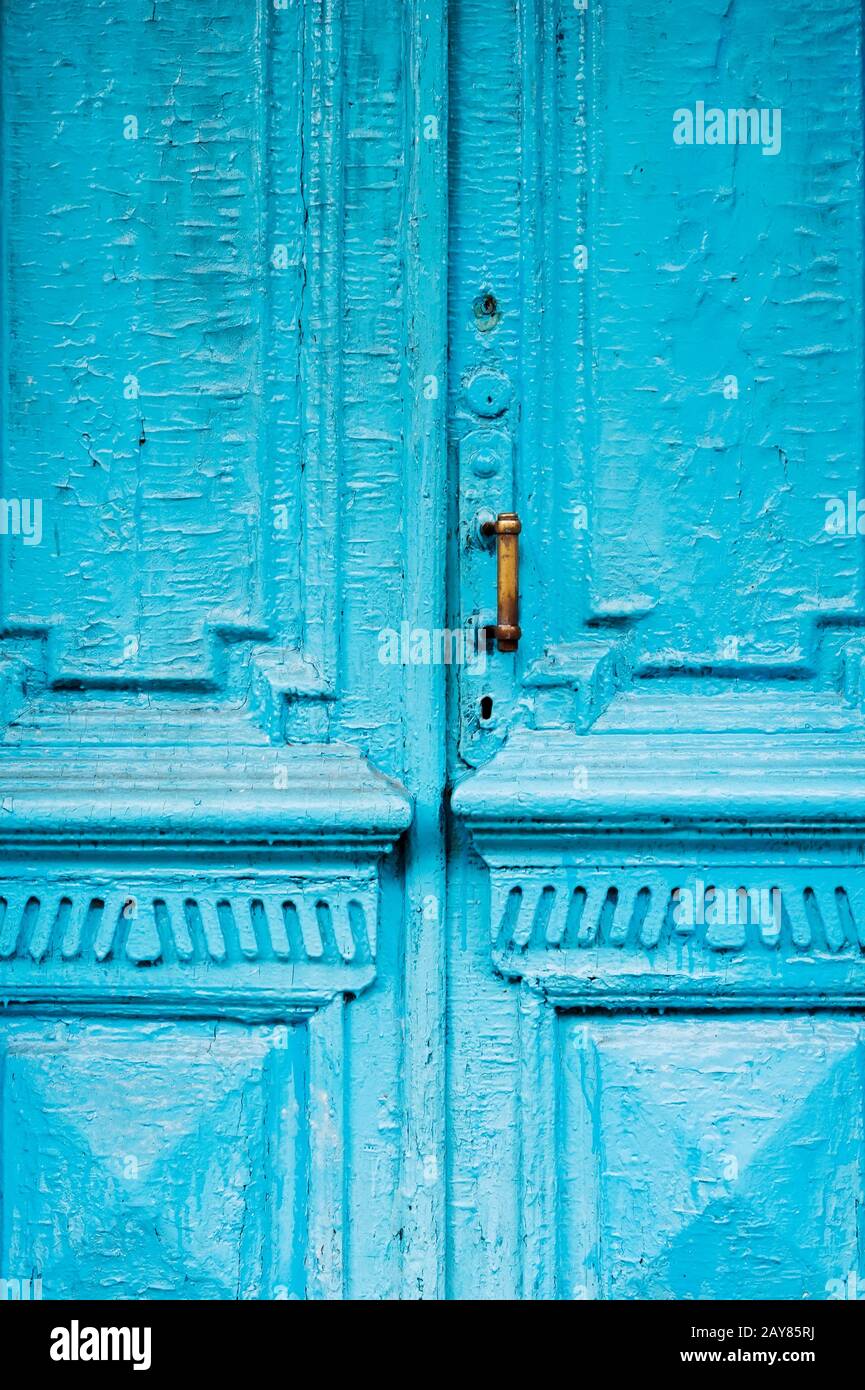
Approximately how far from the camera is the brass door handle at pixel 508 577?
4.86ft

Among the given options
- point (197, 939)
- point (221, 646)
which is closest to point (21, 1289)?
point (197, 939)

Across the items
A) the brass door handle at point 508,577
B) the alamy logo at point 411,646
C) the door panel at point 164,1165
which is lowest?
the door panel at point 164,1165

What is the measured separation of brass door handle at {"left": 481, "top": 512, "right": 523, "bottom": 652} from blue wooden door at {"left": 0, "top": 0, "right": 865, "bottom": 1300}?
0.19 ft

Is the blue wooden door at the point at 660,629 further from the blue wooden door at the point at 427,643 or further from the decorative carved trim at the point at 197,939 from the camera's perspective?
the decorative carved trim at the point at 197,939

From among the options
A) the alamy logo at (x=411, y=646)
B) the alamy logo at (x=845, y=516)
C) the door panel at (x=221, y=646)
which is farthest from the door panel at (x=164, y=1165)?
the alamy logo at (x=845, y=516)

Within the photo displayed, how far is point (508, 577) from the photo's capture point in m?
1.48

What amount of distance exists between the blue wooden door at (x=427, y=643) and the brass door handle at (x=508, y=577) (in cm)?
6

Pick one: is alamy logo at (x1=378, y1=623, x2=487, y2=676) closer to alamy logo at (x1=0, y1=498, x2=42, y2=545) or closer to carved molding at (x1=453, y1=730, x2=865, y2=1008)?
carved molding at (x1=453, y1=730, x2=865, y2=1008)

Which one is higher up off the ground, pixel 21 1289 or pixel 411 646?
pixel 411 646

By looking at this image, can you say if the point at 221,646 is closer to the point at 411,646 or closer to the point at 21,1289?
the point at 411,646

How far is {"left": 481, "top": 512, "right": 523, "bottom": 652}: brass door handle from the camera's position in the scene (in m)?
1.48
